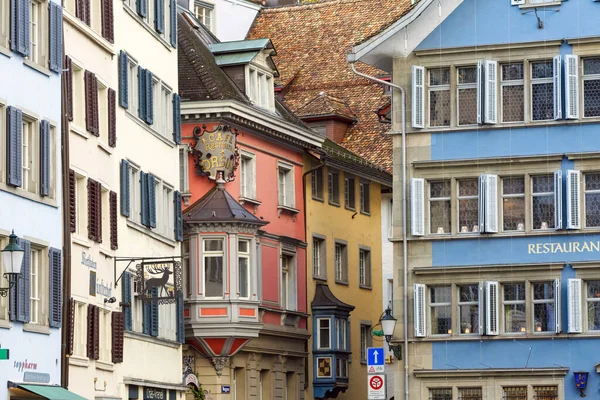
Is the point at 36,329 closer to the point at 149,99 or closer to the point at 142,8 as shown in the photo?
the point at 149,99

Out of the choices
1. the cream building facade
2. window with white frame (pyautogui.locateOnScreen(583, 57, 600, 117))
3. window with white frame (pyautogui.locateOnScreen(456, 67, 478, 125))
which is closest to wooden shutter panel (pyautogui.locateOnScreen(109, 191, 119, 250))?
the cream building facade

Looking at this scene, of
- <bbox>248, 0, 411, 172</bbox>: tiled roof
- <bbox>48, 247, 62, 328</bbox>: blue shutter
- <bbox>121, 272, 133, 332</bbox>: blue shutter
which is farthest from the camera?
<bbox>248, 0, 411, 172</bbox>: tiled roof

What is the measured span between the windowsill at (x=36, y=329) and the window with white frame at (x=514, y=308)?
573 inches

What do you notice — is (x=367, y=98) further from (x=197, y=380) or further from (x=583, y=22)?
(x=583, y=22)

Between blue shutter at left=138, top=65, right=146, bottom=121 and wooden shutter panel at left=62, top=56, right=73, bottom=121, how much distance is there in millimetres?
6457

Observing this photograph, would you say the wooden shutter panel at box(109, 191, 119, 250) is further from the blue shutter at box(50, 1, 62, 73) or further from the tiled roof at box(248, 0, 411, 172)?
the tiled roof at box(248, 0, 411, 172)

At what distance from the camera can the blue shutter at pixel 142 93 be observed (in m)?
45.9

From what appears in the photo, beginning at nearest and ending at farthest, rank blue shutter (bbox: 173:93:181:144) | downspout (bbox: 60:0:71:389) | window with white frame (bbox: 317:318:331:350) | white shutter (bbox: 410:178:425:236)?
1. downspout (bbox: 60:0:71:389)
2. white shutter (bbox: 410:178:425:236)
3. blue shutter (bbox: 173:93:181:144)
4. window with white frame (bbox: 317:318:331:350)

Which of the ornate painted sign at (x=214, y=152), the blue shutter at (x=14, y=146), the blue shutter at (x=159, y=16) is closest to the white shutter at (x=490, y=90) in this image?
the blue shutter at (x=159, y=16)

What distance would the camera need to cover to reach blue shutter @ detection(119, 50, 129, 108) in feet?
143

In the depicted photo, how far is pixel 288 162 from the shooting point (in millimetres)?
59875

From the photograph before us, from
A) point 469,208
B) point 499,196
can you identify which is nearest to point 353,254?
point 469,208

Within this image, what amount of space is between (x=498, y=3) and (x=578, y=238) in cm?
664

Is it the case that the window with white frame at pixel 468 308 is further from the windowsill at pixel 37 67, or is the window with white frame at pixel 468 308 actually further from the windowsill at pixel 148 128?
the windowsill at pixel 37 67
